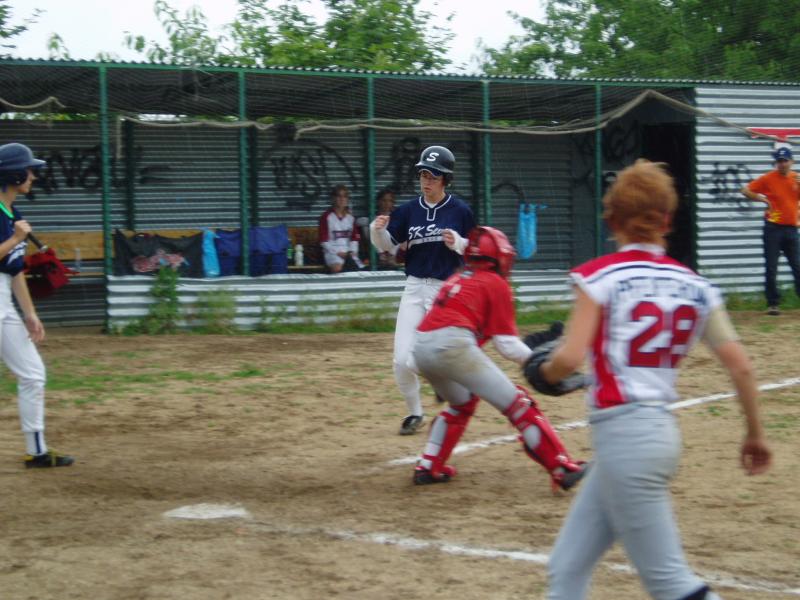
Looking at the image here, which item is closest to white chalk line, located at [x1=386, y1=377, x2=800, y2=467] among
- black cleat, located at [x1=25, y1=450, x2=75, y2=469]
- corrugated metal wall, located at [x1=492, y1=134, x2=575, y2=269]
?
black cleat, located at [x1=25, y1=450, x2=75, y2=469]

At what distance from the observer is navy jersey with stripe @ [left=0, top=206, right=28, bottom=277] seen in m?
7.02

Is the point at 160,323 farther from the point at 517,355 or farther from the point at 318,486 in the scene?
the point at 517,355

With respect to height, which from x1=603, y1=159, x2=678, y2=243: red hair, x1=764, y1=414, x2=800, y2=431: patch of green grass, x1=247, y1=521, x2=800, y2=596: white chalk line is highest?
x1=603, y1=159, x2=678, y2=243: red hair

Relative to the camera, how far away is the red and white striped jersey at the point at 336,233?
50.3 ft

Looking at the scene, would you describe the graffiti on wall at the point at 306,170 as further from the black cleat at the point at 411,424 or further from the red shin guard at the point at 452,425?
the red shin guard at the point at 452,425

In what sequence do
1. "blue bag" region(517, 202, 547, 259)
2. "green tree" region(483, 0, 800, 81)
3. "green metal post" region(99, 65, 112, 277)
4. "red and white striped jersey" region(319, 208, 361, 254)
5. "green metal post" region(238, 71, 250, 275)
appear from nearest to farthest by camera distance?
"green metal post" region(99, 65, 112, 277) → "green metal post" region(238, 71, 250, 275) → "red and white striped jersey" region(319, 208, 361, 254) → "blue bag" region(517, 202, 547, 259) → "green tree" region(483, 0, 800, 81)

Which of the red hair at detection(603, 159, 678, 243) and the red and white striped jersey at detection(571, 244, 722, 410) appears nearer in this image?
the red and white striped jersey at detection(571, 244, 722, 410)

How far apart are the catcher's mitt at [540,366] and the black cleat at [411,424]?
411cm

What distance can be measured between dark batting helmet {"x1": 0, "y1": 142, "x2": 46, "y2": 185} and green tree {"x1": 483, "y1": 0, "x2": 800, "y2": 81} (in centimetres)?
2200

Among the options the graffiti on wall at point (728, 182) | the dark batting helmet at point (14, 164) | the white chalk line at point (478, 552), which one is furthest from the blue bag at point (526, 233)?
the white chalk line at point (478, 552)

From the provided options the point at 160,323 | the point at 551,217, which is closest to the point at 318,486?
the point at 160,323

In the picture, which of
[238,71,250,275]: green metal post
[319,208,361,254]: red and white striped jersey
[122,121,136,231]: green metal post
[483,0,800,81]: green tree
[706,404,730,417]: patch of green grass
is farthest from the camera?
[483,0,800,81]: green tree

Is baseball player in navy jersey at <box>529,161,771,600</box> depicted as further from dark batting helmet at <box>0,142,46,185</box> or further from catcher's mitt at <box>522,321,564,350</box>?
dark batting helmet at <box>0,142,46,185</box>

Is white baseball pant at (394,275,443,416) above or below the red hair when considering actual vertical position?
below
